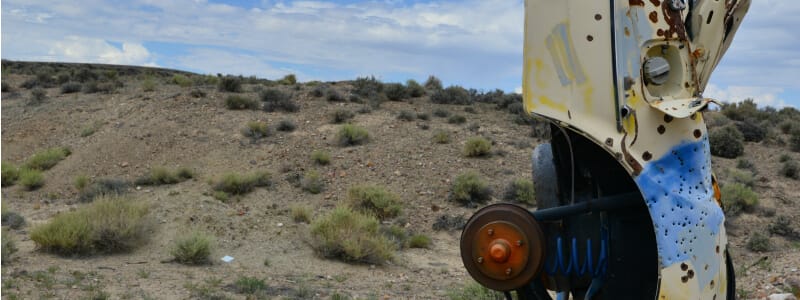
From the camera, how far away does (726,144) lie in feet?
70.9

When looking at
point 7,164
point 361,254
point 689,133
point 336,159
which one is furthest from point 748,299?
point 7,164

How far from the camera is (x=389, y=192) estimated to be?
51.9 feet

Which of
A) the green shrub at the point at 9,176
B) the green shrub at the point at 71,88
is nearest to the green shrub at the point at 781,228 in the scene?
the green shrub at the point at 9,176

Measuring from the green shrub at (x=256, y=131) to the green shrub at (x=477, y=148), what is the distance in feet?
17.7

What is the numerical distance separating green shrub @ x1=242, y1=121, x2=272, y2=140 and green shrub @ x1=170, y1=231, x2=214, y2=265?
33.7ft

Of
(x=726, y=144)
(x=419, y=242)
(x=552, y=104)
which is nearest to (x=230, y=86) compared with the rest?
(x=419, y=242)

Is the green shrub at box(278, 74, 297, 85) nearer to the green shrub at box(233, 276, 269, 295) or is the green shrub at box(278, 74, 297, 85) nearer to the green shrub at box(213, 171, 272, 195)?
the green shrub at box(213, 171, 272, 195)

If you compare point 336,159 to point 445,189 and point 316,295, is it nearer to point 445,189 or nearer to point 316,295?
point 445,189

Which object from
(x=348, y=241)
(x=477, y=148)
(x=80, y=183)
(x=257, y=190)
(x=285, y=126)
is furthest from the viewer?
(x=285, y=126)

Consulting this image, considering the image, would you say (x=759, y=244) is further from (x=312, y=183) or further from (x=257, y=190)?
(x=257, y=190)

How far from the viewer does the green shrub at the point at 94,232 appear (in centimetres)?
1006

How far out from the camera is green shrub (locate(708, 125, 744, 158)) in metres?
21.5

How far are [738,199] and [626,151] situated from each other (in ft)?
47.6

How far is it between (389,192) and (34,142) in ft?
40.3
